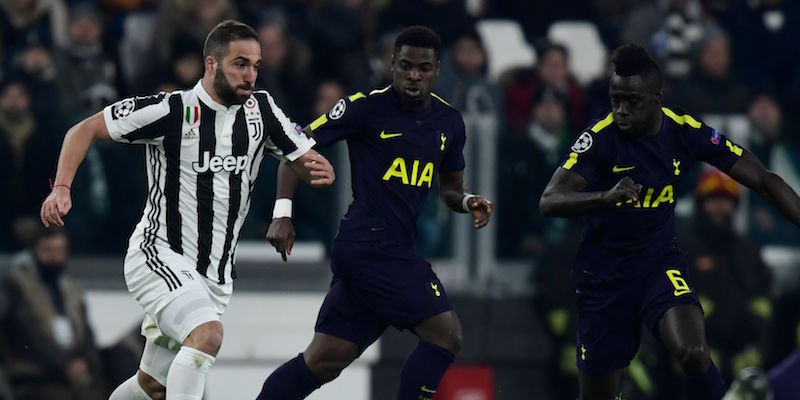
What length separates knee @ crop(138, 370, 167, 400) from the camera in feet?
28.0

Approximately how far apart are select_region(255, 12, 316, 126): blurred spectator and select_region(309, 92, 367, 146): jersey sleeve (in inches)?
127

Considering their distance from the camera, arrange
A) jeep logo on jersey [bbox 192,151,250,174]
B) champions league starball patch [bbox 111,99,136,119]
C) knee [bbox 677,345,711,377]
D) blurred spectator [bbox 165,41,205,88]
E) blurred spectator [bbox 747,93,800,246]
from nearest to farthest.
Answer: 1. champions league starball patch [bbox 111,99,136,119]
2. jeep logo on jersey [bbox 192,151,250,174]
3. knee [bbox 677,345,711,377]
4. blurred spectator [bbox 165,41,205,88]
5. blurred spectator [bbox 747,93,800,246]

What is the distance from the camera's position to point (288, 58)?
12.7 meters

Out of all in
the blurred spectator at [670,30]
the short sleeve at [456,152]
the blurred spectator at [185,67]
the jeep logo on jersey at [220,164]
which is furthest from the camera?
the blurred spectator at [670,30]

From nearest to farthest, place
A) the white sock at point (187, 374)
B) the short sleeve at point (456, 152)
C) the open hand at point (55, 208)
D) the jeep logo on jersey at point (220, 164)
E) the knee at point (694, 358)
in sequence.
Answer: the open hand at point (55, 208) → the white sock at point (187, 374) → the jeep logo on jersey at point (220, 164) → the knee at point (694, 358) → the short sleeve at point (456, 152)

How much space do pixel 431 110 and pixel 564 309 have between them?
393cm

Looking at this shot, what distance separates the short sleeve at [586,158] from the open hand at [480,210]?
18.2 inches

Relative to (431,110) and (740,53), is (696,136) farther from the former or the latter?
(740,53)

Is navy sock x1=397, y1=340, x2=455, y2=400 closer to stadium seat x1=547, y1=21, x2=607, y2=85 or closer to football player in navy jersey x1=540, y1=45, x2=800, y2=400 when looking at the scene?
football player in navy jersey x1=540, y1=45, x2=800, y2=400

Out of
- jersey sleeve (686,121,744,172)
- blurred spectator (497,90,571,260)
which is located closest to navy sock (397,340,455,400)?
jersey sleeve (686,121,744,172)

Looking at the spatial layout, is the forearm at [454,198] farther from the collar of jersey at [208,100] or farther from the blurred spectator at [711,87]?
the blurred spectator at [711,87]

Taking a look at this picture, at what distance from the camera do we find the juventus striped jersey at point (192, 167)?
8172 mm

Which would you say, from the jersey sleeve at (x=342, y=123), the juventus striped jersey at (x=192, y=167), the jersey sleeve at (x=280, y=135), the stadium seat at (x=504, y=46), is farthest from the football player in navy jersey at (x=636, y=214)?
the stadium seat at (x=504, y=46)

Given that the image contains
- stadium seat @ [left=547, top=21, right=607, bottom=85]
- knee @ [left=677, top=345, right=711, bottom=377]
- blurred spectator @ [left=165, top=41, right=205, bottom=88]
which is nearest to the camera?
knee @ [left=677, top=345, right=711, bottom=377]
